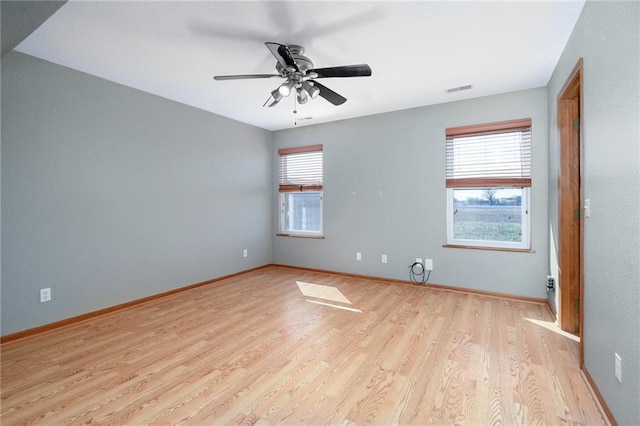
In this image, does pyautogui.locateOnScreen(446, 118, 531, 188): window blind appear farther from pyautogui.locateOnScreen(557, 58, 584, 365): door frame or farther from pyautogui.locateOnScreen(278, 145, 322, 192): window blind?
pyautogui.locateOnScreen(278, 145, 322, 192): window blind

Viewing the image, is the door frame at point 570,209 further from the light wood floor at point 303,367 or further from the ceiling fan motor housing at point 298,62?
the ceiling fan motor housing at point 298,62

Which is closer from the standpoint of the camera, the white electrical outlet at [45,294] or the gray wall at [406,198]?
the white electrical outlet at [45,294]

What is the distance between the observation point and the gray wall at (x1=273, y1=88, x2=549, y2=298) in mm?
3510

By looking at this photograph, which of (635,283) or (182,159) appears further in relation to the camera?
(182,159)

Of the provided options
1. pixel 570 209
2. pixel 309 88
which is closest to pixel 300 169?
pixel 309 88

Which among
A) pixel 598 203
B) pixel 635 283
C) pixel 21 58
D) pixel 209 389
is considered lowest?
pixel 209 389

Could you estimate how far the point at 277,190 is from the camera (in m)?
5.56

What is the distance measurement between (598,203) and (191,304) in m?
3.85

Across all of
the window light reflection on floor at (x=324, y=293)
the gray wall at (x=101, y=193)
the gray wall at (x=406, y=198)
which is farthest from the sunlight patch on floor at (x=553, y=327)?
the gray wall at (x=101, y=193)

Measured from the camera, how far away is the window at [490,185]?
3.58 m

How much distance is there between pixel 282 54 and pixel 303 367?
2303 millimetres

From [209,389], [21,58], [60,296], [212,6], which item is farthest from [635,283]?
[21,58]

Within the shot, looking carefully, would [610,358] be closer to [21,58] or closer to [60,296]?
[60,296]

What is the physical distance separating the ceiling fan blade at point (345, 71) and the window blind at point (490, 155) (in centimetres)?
219
